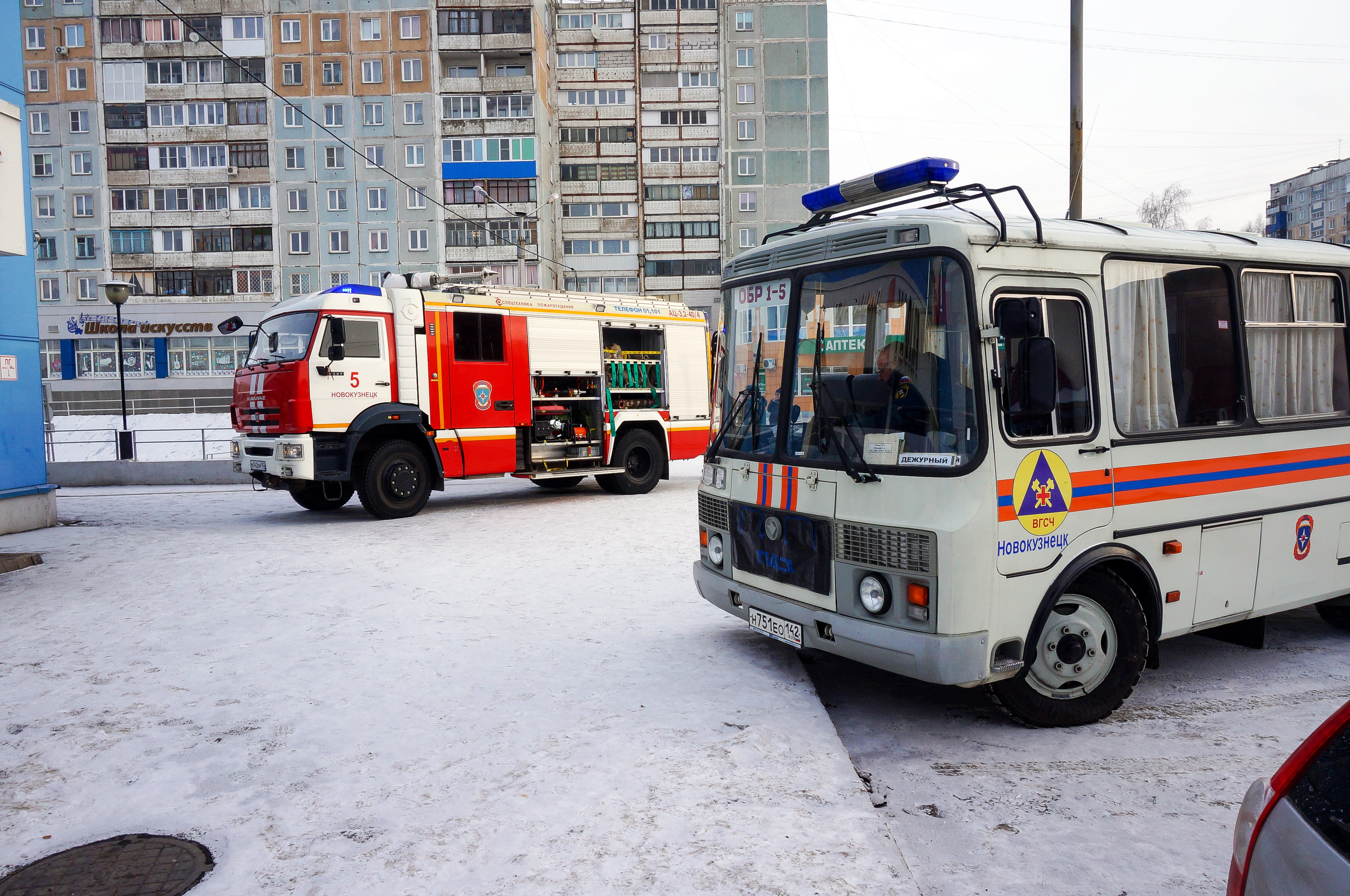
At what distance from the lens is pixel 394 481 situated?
41.7 feet

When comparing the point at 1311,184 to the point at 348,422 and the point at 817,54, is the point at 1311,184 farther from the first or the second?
the point at 348,422

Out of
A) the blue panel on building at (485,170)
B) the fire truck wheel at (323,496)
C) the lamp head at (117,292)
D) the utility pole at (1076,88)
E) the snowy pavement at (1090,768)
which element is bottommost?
the snowy pavement at (1090,768)

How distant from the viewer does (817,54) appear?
200 feet

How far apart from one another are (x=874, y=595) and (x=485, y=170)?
171 feet

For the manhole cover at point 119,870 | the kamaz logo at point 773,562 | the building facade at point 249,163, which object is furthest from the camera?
the building facade at point 249,163

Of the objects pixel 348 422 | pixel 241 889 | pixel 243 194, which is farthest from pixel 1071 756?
pixel 243 194

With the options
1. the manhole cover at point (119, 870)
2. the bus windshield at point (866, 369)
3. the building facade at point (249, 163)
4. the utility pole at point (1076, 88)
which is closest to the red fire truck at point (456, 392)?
the utility pole at point (1076, 88)

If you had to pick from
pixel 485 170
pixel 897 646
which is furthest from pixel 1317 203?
pixel 897 646

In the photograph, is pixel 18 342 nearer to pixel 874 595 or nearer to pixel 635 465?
pixel 635 465

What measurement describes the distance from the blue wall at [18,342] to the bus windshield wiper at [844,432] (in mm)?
11084

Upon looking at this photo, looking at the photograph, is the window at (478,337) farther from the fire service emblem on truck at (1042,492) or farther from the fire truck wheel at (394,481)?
the fire service emblem on truck at (1042,492)

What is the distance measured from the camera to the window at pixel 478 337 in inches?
523

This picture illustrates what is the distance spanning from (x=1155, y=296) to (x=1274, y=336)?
1227mm

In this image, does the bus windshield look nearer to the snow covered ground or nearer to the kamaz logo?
the kamaz logo
